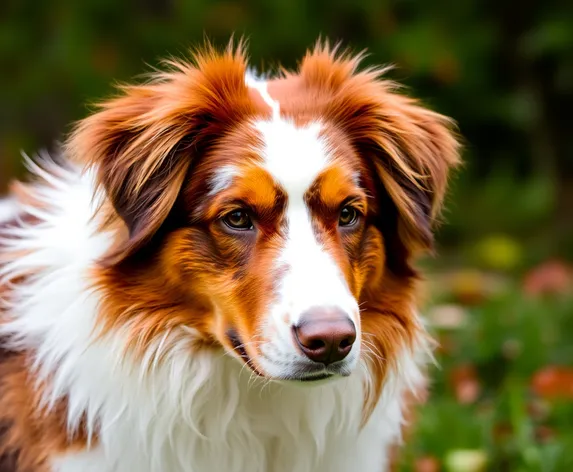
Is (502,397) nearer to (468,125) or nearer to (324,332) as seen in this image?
(324,332)

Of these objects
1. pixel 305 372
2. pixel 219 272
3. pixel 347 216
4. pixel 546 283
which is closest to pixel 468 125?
pixel 546 283

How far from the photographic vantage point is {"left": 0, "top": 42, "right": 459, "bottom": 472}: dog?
3.32 meters

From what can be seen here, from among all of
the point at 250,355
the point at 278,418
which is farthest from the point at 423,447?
the point at 250,355

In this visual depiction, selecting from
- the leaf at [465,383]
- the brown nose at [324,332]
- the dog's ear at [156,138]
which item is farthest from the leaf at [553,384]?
the dog's ear at [156,138]

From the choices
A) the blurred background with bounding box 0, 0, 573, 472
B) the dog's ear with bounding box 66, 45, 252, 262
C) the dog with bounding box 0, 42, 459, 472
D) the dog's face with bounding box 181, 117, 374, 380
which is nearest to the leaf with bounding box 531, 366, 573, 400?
the blurred background with bounding box 0, 0, 573, 472

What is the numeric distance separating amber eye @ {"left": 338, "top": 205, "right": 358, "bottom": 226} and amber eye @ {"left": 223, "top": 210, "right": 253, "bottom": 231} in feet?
1.07

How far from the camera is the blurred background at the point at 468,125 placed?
17.4 feet

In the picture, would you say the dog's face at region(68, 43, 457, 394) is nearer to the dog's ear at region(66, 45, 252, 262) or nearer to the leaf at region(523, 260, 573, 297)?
the dog's ear at region(66, 45, 252, 262)

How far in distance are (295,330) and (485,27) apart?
7.21m

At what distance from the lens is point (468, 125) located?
11117mm

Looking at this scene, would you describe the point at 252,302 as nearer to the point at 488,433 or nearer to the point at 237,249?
the point at 237,249

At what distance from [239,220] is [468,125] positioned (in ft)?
26.7

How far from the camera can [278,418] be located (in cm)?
373

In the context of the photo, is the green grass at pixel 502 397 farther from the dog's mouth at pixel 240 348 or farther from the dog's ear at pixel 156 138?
the dog's ear at pixel 156 138
